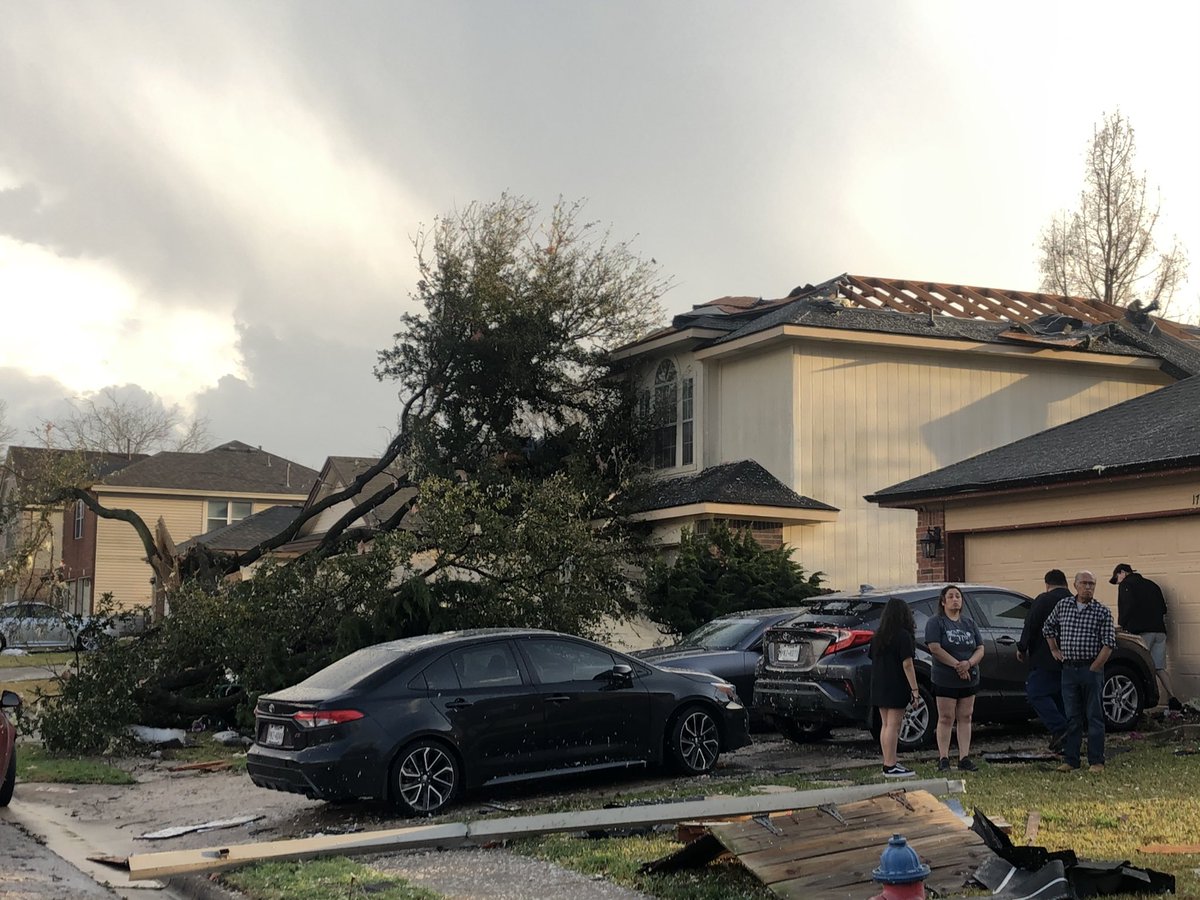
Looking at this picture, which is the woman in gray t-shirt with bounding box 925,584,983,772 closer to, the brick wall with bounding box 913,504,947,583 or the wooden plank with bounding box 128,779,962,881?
the wooden plank with bounding box 128,779,962,881

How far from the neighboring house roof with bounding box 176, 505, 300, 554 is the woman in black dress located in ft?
125

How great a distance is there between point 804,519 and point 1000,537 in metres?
5.15

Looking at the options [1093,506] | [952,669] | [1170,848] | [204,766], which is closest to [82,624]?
[204,766]

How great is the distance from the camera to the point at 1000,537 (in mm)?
18141

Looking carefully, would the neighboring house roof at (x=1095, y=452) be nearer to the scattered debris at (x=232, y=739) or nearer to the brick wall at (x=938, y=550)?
the brick wall at (x=938, y=550)

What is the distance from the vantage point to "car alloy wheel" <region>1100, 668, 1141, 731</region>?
46.4 feet

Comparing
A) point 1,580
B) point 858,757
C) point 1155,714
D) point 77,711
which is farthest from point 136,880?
point 1,580

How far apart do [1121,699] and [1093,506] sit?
312 centimetres

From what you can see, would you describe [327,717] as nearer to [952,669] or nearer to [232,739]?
Result: [952,669]

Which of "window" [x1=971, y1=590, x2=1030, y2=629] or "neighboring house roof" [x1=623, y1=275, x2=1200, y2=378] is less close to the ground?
"neighboring house roof" [x1=623, y1=275, x2=1200, y2=378]

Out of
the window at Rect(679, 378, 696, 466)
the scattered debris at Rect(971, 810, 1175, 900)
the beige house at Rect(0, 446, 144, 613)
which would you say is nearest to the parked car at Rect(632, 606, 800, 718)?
the scattered debris at Rect(971, 810, 1175, 900)

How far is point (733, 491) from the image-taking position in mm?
22625

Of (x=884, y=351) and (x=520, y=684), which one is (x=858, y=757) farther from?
(x=884, y=351)

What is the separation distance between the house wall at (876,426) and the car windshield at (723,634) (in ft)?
23.5
